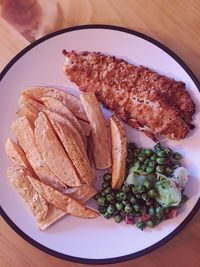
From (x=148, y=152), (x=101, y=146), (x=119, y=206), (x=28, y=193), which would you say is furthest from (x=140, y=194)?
(x=28, y=193)

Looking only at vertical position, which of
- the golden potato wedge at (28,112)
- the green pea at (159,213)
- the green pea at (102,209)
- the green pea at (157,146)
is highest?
the golden potato wedge at (28,112)

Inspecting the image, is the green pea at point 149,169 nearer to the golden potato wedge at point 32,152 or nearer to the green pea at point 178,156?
the green pea at point 178,156

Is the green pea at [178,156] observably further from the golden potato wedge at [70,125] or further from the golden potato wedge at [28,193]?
the golden potato wedge at [28,193]

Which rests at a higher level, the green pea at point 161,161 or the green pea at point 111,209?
the green pea at point 161,161

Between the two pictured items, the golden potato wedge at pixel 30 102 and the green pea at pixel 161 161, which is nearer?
the green pea at pixel 161 161

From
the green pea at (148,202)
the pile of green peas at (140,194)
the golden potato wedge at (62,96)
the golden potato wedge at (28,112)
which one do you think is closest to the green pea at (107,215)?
the pile of green peas at (140,194)

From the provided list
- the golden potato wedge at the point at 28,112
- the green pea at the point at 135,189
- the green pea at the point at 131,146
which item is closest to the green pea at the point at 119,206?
the green pea at the point at 135,189
